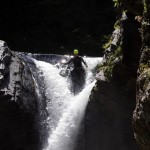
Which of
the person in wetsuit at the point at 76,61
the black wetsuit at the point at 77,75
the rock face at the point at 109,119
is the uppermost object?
the person in wetsuit at the point at 76,61

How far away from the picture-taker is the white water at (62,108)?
11539 mm

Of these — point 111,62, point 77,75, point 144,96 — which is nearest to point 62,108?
point 77,75

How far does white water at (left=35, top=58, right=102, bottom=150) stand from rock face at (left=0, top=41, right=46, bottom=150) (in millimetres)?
536

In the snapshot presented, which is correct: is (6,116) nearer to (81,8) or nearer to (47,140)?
(47,140)

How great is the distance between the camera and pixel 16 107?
35.1ft

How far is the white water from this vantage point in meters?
11.5

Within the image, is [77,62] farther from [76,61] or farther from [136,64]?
[136,64]

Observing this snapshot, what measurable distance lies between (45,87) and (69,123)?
1729 mm

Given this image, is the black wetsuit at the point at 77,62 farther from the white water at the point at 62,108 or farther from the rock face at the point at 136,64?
the rock face at the point at 136,64

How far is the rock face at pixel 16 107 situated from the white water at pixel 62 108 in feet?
1.76

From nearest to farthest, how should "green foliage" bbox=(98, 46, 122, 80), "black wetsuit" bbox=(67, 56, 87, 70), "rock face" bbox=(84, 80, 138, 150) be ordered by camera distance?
"green foliage" bbox=(98, 46, 122, 80), "rock face" bbox=(84, 80, 138, 150), "black wetsuit" bbox=(67, 56, 87, 70)

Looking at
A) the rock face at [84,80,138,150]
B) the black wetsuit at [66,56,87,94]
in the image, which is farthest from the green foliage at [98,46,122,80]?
the black wetsuit at [66,56,87,94]

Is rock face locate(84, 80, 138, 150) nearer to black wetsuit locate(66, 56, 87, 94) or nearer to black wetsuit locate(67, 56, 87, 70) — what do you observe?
black wetsuit locate(66, 56, 87, 94)

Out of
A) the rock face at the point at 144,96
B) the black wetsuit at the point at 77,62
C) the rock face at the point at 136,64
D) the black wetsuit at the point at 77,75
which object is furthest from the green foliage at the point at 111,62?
the black wetsuit at the point at 77,62
